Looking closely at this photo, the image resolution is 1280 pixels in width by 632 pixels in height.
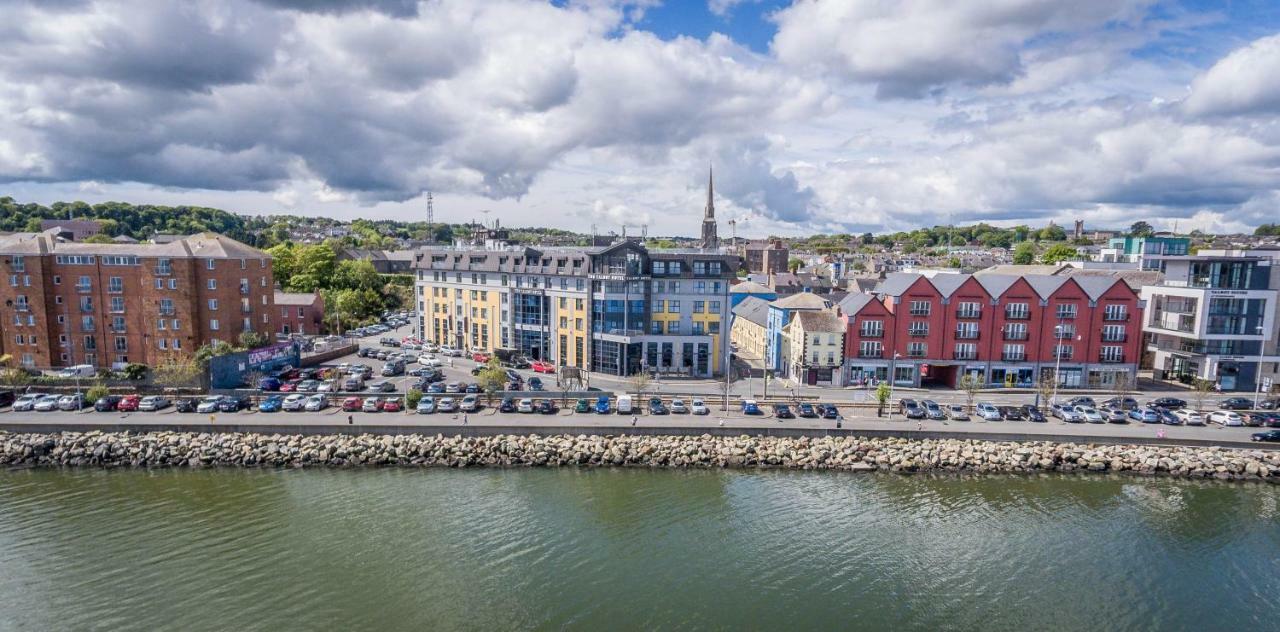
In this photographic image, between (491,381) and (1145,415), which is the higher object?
(491,381)

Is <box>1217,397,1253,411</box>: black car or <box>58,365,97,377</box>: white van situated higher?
<box>58,365,97,377</box>: white van

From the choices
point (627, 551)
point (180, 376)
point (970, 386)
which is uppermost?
point (970, 386)

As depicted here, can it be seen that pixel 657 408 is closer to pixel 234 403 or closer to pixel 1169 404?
pixel 234 403

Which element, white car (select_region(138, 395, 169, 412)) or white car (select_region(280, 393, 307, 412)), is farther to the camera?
A: white car (select_region(280, 393, 307, 412))

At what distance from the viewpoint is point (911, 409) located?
39500 millimetres

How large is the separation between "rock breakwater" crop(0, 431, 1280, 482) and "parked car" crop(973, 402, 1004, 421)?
12.1ft

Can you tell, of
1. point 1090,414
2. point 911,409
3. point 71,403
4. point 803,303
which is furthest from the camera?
point 803,303

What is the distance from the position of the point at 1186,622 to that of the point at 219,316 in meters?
58.3

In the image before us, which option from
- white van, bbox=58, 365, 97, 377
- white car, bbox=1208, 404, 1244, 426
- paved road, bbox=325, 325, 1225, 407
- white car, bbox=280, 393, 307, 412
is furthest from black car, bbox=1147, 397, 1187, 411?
white van, bbox=58, 365, 97, 377

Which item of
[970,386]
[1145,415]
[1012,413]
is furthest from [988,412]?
[1145,415]

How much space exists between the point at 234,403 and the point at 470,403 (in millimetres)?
13544

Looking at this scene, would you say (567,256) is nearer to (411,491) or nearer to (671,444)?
(671,444)

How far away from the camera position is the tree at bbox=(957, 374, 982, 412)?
133 ft

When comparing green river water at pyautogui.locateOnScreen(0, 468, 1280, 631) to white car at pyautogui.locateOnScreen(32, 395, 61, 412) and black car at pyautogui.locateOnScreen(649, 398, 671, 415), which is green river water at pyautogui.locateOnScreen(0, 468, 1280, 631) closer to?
black car at pyautogui.locateOnScreen(649, 398, 671, 415)
